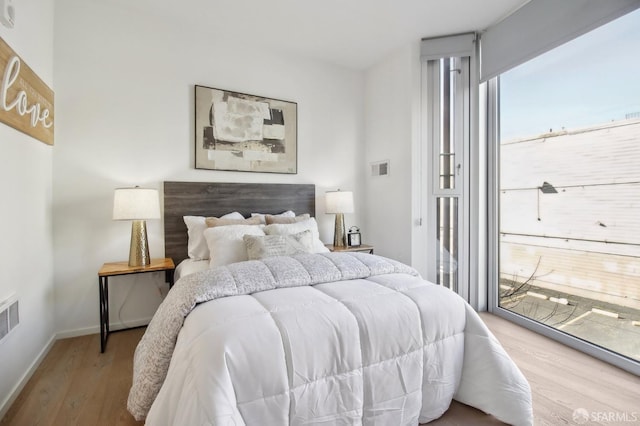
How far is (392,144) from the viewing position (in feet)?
11.3

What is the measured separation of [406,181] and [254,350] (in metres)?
2.58

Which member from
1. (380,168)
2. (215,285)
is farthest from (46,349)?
(380,168)

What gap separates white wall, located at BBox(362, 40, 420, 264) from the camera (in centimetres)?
321

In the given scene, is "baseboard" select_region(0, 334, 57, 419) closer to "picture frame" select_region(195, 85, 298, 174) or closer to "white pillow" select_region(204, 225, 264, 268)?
"white pillow" select_region(204, 225, 264, 268)

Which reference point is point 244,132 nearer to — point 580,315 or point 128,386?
point 128,386

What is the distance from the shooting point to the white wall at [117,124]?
8.18 feet

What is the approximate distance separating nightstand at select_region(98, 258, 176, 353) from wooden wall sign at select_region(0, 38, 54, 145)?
41.4 inches

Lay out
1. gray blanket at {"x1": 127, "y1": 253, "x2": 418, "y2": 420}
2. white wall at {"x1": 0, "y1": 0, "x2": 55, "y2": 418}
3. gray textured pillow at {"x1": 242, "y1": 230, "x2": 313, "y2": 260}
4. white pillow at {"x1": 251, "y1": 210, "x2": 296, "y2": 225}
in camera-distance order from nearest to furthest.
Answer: gray blanket at {"x1": 127, "y1": 253, "x2": 418, "y2": 420} → white wall at {"x1": 0, "y1": 0, "x2": 55, "y2": 418} → gray textured pillow at {"x1": 242, "y1": 230, "x2": 313, "y2": 260} → white pillow at {"x1": 251, "y1": 210, "x2": 296, "y2": 225}

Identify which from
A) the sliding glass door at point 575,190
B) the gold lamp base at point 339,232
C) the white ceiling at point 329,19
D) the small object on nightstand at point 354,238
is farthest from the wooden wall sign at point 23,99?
the sliding glass door at point 575,190

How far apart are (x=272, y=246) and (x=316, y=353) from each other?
1.12m

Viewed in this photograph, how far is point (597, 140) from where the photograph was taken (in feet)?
7.45

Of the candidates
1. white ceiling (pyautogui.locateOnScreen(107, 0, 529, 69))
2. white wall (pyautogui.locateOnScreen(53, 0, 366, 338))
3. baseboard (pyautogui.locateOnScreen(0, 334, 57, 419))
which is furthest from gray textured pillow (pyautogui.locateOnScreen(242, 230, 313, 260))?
white ceiling (pyautogui.locateOnScreen(107, 0, 529, 69))

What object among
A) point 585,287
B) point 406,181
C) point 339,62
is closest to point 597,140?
point 585,287

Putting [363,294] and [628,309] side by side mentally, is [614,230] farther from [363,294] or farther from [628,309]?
[363,294]
